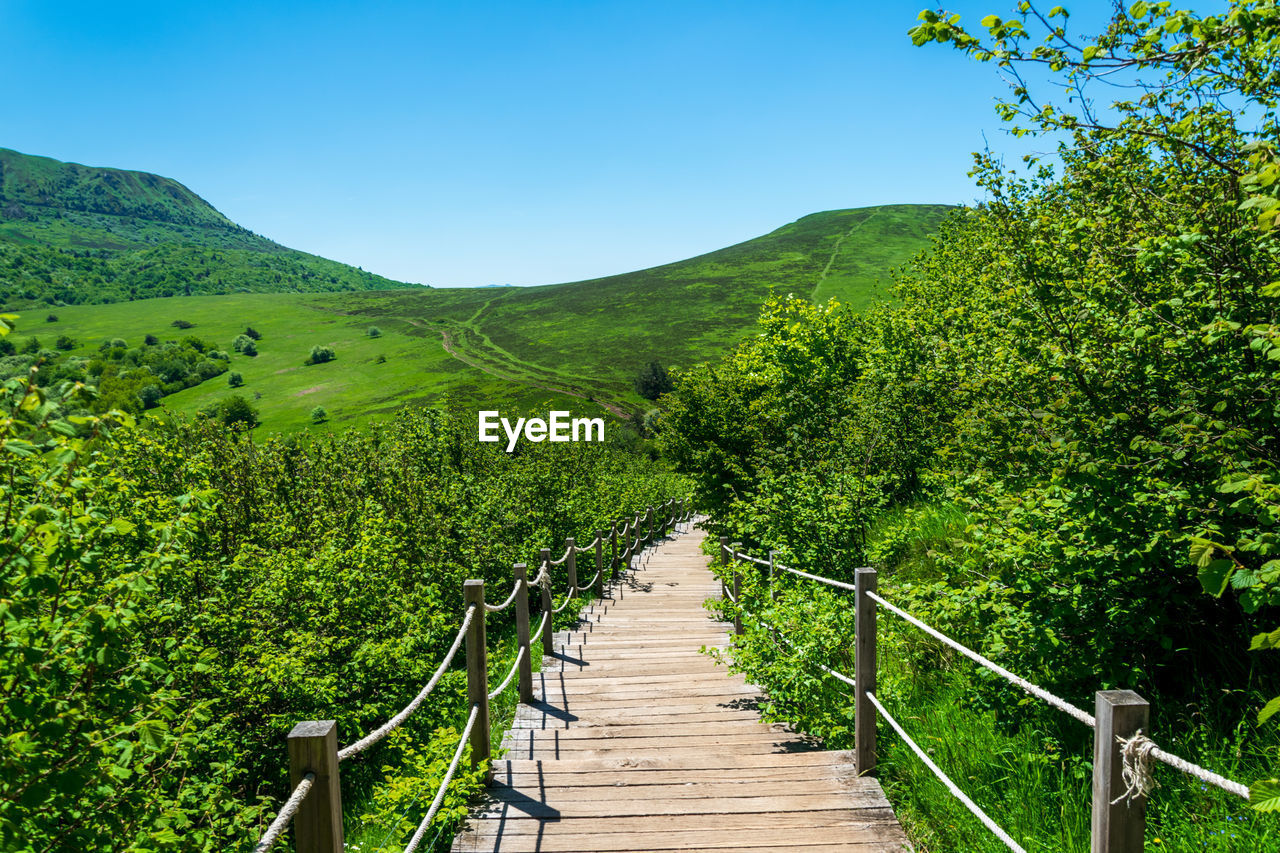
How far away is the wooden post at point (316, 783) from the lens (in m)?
2.17

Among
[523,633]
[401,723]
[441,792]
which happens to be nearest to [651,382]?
[523,633]

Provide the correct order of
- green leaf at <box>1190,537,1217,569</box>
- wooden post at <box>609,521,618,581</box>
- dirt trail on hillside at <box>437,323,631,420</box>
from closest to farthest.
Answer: green leaf at <box>1190,537,1217,569</box>
wooden post at <box>609,521,618,581</box>
dirt trail on hillside at <box>437,323,631,420</box>

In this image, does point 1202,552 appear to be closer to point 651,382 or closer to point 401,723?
point 401,723

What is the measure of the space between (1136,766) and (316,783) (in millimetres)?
2458

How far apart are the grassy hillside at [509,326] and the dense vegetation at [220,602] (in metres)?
57.4

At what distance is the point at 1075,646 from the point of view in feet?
13.0

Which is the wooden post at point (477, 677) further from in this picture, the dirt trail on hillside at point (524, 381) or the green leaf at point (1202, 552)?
the dirt trail on hillside at point (524, 381)

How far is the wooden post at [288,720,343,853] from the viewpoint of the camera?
85.4 inches

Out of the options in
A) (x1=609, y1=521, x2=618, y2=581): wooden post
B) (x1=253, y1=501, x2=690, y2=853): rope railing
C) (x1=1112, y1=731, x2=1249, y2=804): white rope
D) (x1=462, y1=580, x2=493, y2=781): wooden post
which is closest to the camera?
(x1=1112, y1=731, x2=1249, y2=804): white rope

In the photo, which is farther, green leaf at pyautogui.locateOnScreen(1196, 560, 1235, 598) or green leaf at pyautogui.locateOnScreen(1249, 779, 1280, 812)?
green leaf at pyautogui.locateOnScreen(1196, 560, 1235, 598)

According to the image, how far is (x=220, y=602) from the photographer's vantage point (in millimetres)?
6309

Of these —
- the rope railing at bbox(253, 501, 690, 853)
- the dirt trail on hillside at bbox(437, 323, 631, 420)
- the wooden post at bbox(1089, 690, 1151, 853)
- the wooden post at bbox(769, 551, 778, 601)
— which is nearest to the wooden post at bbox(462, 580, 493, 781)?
the rope railing at bbox(253, 501, 690, 853)

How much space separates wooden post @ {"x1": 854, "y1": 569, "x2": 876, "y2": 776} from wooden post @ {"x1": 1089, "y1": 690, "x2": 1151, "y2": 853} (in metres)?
2.04

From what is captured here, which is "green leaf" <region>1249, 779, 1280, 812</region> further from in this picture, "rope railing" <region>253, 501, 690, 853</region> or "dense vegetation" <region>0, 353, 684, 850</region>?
"dense vegetation" <region>0, 353, 684, 850</region>
